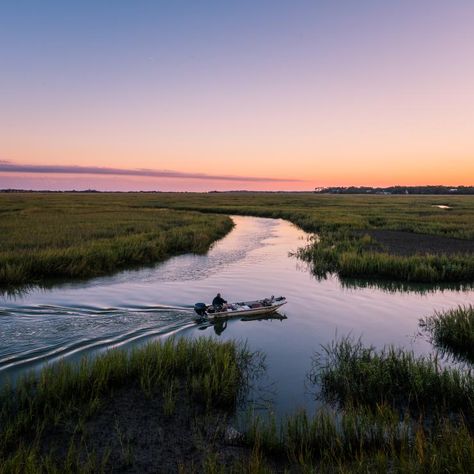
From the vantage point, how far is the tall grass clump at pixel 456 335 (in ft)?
34.1

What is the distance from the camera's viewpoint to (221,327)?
1257 centimetres

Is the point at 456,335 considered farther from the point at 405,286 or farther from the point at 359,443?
the point at 405,286

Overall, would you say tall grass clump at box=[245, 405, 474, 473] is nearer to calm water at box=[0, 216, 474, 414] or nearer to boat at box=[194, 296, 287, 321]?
calm water at box=[0, 216, 474, 414]

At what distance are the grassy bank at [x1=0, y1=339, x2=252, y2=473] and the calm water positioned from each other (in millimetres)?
1241

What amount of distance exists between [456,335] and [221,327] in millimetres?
6374

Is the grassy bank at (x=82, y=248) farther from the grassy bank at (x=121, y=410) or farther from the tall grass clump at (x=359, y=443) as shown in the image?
the tall grass clump at (x=359, y=443)

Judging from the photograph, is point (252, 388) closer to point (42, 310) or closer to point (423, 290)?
point (42, 310)

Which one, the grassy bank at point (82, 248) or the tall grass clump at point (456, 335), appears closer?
the tall grass clump at point (456, 335)

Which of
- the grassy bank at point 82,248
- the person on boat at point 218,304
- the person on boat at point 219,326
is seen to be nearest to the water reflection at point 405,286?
the person on boat at point 219,326

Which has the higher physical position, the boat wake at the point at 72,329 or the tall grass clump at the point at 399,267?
the tall grass clump at the point at 399,267

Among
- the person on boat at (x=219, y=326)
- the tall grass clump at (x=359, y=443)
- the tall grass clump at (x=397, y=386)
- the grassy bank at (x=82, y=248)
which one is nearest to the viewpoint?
the tall grass clump at (x=359, y=443)

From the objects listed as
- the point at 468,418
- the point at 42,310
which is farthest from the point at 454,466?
the point at 42,310

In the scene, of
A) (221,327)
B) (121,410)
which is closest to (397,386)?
(121,410)

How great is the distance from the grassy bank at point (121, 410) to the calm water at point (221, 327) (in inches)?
48.9
